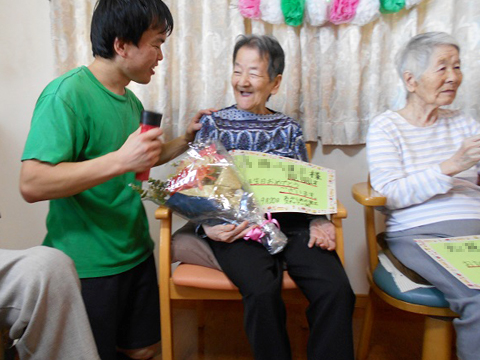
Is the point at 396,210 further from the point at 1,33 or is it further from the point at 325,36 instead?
the point at 1,33

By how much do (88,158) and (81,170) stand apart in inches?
6.3

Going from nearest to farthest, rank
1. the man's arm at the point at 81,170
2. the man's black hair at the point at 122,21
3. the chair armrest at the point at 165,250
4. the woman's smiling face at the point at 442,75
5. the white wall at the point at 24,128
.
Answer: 1. the man's arm at the point at 81,170
2. the man's black hair at the point at 122,21
3. the chair armrest at the point at 165,250
4. the woman's smiling face at the point at 442,75
5. the white wall at the point at 24,128

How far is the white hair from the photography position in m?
1.39

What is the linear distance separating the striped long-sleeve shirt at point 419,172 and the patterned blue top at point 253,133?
30 centimetres

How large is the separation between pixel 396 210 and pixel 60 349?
1.19m

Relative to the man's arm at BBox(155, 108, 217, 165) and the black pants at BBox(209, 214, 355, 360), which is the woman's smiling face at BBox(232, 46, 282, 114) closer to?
the man's arm at BBox(155, 108, 217, 165)

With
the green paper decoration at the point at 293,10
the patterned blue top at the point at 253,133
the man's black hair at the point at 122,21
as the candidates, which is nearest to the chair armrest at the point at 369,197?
the patterned blue top at the point at 253,133

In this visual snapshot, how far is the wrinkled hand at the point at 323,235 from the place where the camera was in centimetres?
127

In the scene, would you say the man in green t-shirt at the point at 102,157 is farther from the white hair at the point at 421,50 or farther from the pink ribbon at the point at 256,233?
the white hair at the point at 421,50

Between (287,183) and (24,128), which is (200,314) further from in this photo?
(24,128)

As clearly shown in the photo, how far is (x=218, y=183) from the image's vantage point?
3.88 ft

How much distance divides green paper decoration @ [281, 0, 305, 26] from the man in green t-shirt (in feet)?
1.86

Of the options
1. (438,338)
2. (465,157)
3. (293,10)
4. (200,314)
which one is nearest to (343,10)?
(293,10)

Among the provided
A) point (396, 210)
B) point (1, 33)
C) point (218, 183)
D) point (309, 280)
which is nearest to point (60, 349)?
point (218, 183)
